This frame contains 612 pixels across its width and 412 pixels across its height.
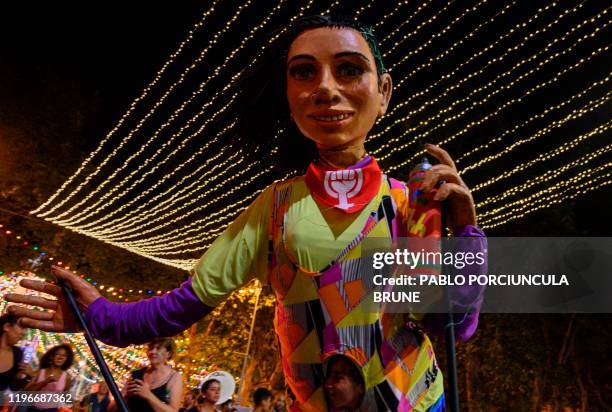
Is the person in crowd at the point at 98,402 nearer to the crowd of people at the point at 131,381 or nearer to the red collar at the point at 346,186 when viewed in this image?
the crowd of people at the point at 131,381

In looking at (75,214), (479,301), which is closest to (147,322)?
(479,301)

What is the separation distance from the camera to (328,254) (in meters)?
1.55

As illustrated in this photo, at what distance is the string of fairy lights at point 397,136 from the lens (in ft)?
23.6

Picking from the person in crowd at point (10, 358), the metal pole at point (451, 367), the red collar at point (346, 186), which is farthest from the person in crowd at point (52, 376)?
the metal pole at point (451, 367)

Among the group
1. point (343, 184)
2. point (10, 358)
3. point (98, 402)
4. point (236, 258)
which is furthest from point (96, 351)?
point (98, 402)

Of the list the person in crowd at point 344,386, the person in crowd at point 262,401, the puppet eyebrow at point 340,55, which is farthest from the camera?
the person in crowd at point 262,401

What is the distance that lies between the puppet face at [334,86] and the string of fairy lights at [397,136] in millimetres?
4789

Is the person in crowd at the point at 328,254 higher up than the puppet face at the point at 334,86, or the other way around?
the puppet face at the point at 334,86

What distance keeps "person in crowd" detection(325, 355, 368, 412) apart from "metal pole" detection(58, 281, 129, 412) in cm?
52

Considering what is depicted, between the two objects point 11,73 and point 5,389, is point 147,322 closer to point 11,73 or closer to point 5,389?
point 5,389

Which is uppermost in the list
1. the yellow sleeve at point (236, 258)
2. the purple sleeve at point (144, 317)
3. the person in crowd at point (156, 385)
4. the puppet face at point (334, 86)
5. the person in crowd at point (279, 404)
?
the puppet face at point (334, 86)

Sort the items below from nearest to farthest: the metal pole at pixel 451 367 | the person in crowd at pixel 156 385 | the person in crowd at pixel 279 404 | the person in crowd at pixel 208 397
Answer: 1. the metal pole at pixel 451 367
2. the person in crowd at pixel 156 385
3. the person in crowd at pixel 208 397
4. the person in crowd at pixel 279 404

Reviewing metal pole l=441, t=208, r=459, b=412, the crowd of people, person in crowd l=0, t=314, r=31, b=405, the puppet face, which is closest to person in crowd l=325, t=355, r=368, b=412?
metal pole l=441, t=208, r=459, b=412

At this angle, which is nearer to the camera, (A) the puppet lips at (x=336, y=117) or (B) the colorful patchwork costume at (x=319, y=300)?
(B) the colorful patchwork costume at (x=319, y=300)
